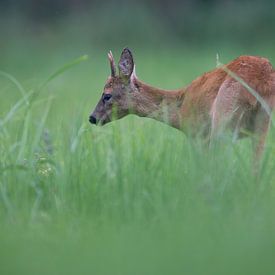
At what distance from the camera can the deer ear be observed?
8.47m

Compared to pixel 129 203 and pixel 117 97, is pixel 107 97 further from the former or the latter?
pixel 129 203

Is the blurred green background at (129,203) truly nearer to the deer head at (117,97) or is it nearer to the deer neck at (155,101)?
the deer head at (117,97)

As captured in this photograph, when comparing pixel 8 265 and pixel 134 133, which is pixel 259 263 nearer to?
pixel 8 265

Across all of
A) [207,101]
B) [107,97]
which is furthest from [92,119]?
[207,101]

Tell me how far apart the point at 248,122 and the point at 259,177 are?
1558mm

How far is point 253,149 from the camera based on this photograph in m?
6.62

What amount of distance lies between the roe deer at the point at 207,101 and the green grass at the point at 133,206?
9.1 inches

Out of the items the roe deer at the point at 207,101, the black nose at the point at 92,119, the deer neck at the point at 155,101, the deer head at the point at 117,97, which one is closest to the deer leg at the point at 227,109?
the roe deer at the point at 207,101

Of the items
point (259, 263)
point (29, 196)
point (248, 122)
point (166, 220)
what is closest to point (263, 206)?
point (166, 220)

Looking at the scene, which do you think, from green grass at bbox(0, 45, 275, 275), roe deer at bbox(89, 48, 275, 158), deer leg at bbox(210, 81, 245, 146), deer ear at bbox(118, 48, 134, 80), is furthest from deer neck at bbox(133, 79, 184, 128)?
deer leg at bbox(210, 81, 245, 146)

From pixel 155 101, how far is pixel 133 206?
10.7 ft

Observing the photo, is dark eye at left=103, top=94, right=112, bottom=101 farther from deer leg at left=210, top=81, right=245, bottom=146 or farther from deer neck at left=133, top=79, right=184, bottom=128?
deer leg at left=210, top=81, right=245, bottom=146

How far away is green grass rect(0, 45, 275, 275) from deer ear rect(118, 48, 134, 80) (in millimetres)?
1159

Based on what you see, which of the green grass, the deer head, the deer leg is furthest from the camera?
the deer head
